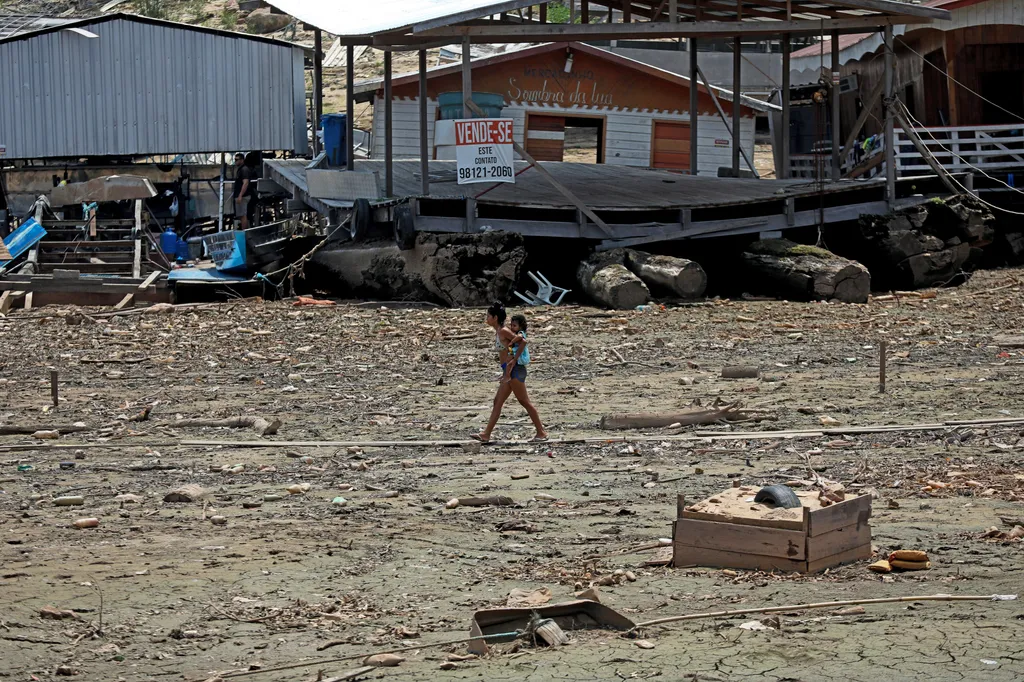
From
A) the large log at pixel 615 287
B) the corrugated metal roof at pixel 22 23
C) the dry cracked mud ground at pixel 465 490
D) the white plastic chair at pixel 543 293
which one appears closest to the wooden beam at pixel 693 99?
the white plastic chair at pixel 543 293

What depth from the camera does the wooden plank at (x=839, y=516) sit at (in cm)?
725

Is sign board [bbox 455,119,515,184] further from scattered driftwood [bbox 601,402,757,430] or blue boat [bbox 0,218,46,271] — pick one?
blue boat [bbox 0,218,46,271]

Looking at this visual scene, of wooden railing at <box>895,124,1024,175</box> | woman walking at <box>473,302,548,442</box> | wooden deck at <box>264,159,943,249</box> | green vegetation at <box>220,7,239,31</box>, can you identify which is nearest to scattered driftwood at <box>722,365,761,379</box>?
woman walking at <box>473,302,548,442</box>

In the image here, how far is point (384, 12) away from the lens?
21.0 metres

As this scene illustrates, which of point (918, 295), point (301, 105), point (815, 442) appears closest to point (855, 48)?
point (918, 295)

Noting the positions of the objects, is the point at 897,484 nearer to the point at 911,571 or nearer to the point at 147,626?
the point at 911,571

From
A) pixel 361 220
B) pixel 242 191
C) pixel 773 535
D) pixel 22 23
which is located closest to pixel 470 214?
pixel 361 220

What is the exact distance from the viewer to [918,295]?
19.7 meters

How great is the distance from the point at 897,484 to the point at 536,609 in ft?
12.4

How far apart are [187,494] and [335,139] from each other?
51.2 feet

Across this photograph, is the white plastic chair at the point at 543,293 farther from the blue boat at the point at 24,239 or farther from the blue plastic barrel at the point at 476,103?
the blue boat at the point at 24,239

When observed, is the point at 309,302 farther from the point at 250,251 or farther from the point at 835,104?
the point at 835,104

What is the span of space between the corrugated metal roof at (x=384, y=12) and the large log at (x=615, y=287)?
155 inches

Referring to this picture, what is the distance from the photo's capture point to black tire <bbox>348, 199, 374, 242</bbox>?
65.9 ft
